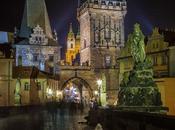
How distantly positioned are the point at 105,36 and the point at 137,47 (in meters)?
63.4

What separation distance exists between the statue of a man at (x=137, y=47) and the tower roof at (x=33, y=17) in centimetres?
5860

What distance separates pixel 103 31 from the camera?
317ft

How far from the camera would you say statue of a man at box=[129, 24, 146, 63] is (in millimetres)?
33000

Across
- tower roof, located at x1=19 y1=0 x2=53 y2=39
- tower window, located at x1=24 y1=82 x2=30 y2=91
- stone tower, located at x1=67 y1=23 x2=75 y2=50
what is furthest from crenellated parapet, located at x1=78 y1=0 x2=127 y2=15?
stone tower, located at x1=67 y1=23 x2=75 y2=50

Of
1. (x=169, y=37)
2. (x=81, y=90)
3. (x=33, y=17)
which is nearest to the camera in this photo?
(x=169, y=37)

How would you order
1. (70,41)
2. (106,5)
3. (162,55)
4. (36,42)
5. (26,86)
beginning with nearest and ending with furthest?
(162,55) → (26,86) → (36,42) → (106,5) → (70,41)

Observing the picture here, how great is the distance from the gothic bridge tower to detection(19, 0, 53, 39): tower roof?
9.59 meters

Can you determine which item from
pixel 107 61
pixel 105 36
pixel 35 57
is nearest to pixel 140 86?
pixel 35 57

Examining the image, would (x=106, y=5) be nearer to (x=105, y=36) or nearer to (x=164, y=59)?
(x=105, y=36)

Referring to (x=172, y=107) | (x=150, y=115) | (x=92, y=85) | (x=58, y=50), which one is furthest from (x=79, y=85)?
(x=150, y=115)

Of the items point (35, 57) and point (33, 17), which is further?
point (33, 17)

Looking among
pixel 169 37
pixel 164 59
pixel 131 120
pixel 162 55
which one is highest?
pixel 169 37

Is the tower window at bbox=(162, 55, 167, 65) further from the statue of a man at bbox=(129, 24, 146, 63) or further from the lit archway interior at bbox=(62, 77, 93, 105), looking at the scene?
the lit archway interior at bbox=(62, 77, 93, 105)

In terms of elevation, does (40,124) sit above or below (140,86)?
below
